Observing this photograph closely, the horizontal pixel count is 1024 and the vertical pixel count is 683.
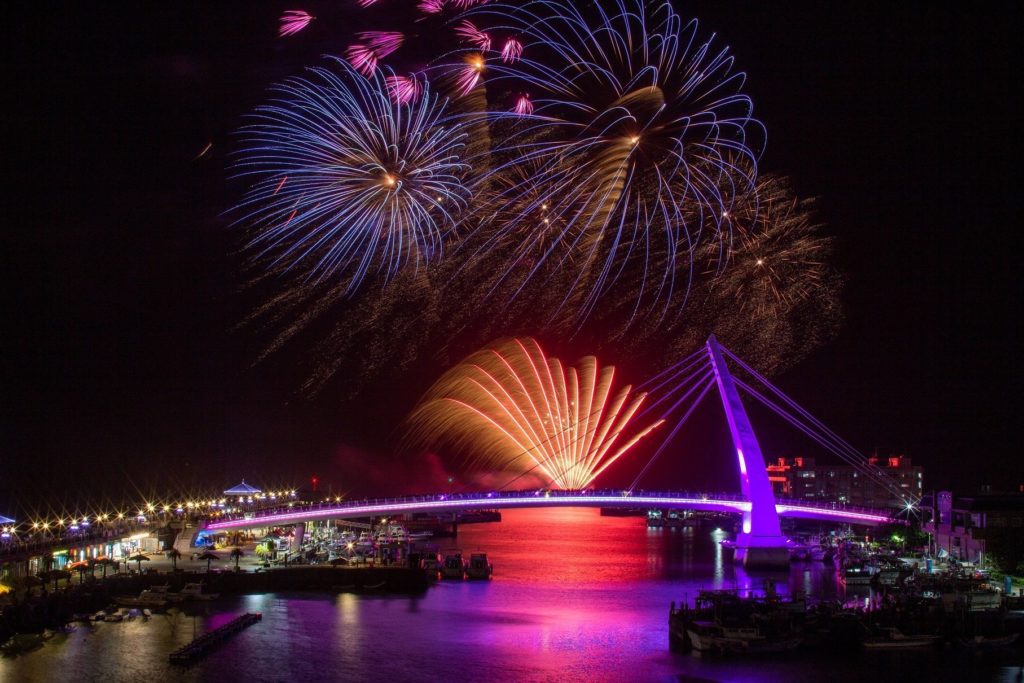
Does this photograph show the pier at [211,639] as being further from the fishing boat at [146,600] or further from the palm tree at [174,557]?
the palm tree at [174,557]

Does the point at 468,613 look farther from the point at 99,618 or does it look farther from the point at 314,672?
the point at 99,618

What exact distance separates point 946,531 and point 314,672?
27.0 meters

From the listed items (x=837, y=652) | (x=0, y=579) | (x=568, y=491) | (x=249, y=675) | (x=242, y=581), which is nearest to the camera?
(x=249, y=675)

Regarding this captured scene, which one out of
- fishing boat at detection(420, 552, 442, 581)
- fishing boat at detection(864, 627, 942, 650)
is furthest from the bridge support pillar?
fishing boat at detection(864, 627, 942, 650)

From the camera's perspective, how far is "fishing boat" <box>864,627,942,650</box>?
23625 millimetres

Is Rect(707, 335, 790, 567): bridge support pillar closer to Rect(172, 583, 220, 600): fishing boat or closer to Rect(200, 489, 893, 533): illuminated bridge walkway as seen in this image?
Rect(200, 489, 893, 533): illuminated bridge walkway

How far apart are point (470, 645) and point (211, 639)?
19.2 ft

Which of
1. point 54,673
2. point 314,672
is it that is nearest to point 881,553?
point 314,672

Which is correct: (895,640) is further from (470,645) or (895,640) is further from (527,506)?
(527,506)

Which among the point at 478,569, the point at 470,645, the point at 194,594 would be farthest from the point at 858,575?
the point at 194,594

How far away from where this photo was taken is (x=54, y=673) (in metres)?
20.9

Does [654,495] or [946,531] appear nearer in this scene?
[946,531]

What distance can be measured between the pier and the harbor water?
240 millimetres

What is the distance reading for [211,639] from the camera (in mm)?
23500
